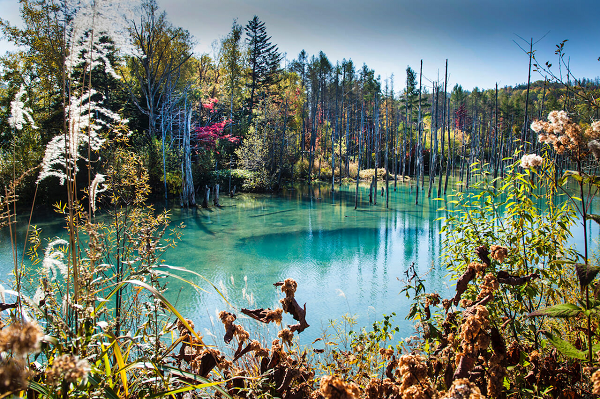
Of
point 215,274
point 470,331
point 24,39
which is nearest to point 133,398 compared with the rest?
point 470,331

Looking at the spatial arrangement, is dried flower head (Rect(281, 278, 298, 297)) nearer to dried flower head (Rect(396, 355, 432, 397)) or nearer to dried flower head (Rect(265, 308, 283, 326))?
dried flower head (Rect(265, 308, 283, 326))

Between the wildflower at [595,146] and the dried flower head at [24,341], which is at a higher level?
the wildflower at [595,146]

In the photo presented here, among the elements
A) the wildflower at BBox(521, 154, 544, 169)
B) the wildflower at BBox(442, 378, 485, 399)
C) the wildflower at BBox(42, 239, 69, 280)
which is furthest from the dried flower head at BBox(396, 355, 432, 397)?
the wildflower at BBox(42, 239, 69, 280)

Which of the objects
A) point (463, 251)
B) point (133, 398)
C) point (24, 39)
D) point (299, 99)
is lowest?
point (133, 398)

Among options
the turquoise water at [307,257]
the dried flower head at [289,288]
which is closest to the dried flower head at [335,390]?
the dried flower head at [289,288]

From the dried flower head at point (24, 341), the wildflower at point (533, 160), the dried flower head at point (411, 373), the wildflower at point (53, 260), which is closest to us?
the dried flower head at point (24, 341)

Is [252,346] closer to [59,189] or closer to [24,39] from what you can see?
[59,189]

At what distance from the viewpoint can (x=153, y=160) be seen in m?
16.8

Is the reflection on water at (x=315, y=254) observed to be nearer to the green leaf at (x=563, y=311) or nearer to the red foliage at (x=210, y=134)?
the green leaf at (x=563, y=311)

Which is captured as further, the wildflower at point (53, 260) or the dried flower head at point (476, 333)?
the wildflower at point (53, 260)

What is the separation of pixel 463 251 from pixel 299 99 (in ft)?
105

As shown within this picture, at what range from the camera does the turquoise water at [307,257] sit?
567 centimetres

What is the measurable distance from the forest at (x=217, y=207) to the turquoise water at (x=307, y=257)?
19.5 inches

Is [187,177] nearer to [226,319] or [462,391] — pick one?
[226,319]
